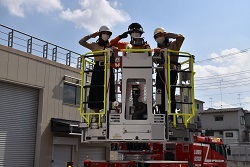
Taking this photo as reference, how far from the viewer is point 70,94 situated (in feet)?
67.5

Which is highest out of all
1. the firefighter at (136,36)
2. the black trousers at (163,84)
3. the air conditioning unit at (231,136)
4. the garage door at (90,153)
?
the firefighter at (136,36)

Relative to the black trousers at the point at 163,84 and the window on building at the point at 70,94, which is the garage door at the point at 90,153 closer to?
the window on building at the point at 70,94

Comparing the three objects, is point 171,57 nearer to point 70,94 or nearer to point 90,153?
point 70,94

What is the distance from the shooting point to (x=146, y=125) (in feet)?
24.1

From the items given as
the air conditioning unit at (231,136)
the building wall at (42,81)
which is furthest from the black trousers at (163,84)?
the air conditioning unit at (231,136)

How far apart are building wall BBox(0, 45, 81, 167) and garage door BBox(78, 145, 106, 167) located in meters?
2.60

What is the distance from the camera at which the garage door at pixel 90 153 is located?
21.5 meters

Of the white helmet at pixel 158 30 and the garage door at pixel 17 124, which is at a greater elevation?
the white helmet at pixel 158 30

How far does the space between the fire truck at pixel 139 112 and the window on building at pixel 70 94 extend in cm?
1210

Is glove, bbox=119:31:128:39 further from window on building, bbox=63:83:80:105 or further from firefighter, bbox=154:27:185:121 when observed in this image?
window on building, bbox=63:83:80:105

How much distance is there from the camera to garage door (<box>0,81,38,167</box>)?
661 inches

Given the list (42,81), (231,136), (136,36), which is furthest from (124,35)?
(231,136)

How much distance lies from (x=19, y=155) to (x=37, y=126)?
176 centimetres

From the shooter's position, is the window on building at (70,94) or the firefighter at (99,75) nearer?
the firefighter at (99,75)
